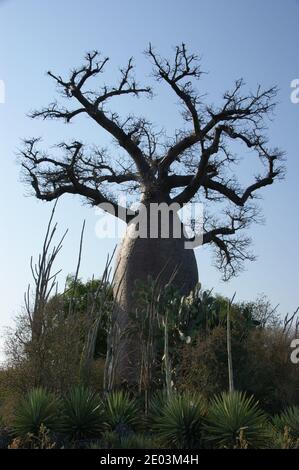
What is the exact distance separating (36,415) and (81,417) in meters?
0.42

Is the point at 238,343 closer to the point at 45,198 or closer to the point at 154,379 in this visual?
the point at 154,379

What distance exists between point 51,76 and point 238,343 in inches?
275

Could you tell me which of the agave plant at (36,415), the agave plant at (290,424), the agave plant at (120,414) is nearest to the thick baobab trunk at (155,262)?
the agave plant at (120,414)

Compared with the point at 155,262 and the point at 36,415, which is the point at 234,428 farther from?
the point at 155,262

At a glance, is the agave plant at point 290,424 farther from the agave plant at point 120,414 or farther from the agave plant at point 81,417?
the agave plant at point 81,417

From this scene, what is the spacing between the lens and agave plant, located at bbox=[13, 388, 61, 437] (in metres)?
6.69

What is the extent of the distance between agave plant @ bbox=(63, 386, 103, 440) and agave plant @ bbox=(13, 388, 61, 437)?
4.8 inches

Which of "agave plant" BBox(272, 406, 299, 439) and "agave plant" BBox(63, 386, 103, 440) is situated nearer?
"agave plant" BBox(63, 386, 103, 440)

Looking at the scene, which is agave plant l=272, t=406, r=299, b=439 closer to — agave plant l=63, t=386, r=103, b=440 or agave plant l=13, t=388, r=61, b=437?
agave plant l=63, t=386, r=103, b=440

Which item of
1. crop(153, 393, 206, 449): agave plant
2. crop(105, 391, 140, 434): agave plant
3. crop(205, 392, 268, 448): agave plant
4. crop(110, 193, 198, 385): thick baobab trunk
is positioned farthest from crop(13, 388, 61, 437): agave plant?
crop(110, 193, 198, 385): thick baobab trunk

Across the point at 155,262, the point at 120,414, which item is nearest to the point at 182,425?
the point at 120,414

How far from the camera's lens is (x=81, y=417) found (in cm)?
688

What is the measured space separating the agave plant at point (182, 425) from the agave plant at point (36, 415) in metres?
0.92

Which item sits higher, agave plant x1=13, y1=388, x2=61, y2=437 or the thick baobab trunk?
the thick baobab trunk
